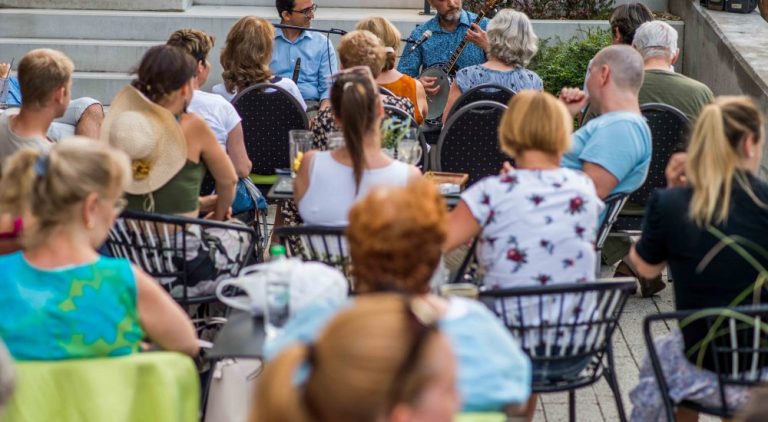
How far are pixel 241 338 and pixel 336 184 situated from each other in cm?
105

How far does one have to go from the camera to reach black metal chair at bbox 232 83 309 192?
244 inches

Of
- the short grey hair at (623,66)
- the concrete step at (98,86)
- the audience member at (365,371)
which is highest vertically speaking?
the audience member at (365,371)

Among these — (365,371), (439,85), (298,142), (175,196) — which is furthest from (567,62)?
(365,371)

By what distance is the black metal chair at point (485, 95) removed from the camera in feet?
19.9

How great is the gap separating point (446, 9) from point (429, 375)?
6472mm

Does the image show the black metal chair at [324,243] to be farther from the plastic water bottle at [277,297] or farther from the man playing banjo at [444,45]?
the man playing banjo at [444,45]

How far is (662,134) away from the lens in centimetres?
584

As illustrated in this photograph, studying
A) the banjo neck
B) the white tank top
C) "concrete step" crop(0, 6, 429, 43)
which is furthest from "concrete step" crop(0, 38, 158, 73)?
the white tank top

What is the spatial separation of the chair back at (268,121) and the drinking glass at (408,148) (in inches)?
50.1

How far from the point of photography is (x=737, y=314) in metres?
3.38

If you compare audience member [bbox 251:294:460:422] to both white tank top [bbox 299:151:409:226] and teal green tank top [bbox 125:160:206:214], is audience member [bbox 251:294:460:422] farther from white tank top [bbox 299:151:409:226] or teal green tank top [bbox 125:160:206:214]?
teal green tank top [bbox 125:160:206:214]

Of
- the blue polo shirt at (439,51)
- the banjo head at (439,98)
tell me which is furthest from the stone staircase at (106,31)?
the banjo head at (439,98)

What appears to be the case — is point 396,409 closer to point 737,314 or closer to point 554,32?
point 737,314

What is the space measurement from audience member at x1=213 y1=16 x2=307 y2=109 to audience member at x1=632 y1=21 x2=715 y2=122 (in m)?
1.84
